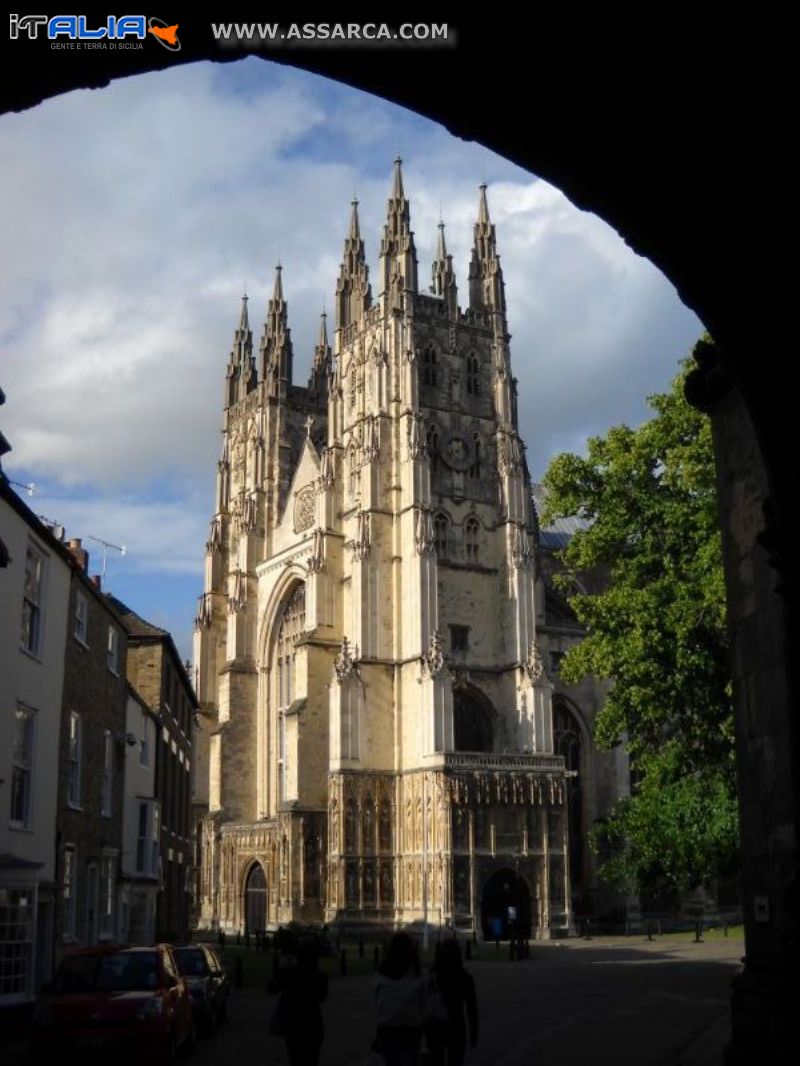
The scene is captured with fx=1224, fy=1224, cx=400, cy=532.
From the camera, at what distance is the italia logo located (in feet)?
19.8

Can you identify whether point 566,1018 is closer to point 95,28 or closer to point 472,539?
point 95,28

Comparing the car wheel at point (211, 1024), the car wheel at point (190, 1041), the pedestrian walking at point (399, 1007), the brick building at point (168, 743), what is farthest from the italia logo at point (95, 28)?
the brick building at point (168, 743)

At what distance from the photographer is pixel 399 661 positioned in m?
54.8

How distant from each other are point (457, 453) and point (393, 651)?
10748 millimetres

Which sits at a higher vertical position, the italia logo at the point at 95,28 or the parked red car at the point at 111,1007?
the italia logo at the point at 95,28

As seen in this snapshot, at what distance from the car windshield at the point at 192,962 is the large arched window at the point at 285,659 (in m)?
42.4

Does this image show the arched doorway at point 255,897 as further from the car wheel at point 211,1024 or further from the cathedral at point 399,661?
the car wheel at point 211,1024

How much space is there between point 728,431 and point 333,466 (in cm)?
4733

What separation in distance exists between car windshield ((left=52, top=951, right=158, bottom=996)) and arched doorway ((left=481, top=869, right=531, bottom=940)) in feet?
129

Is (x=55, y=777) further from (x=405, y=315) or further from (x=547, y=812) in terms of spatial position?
(x=405, y=315)

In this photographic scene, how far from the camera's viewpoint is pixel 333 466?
59.7m

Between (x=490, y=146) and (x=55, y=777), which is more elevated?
(x=490, y=146)

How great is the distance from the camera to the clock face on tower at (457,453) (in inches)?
2333

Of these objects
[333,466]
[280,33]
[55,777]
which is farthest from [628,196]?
[333,466]
